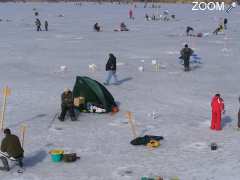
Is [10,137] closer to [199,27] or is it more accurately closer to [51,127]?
[51,127]

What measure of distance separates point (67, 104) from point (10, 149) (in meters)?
4.48

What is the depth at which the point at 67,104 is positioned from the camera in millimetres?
15570

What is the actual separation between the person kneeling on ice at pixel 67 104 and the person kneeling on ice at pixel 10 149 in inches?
166

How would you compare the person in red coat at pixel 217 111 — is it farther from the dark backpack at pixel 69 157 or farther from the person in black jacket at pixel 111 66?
the person in black jacket at pixel 111 66

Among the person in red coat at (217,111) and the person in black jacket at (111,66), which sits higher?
the person in black jacket at (111,66)

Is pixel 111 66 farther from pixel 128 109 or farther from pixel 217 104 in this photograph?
pixel 217 104

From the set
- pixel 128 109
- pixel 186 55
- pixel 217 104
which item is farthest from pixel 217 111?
pixel 186 55

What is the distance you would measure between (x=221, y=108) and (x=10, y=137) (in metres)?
6.87

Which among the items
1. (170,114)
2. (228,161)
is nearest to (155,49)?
(170,114)

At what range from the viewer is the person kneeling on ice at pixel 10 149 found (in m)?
11.3

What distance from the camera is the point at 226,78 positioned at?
2311 centimetres

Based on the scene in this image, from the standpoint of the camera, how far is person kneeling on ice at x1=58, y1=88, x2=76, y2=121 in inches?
611

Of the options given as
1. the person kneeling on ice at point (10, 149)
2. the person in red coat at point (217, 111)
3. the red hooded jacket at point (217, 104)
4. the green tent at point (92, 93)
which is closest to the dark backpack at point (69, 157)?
the person kneeling on ice at point (10, 149)

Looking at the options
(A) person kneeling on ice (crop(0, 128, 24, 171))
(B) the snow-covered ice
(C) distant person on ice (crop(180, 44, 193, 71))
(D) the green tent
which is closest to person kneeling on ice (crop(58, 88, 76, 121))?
(B) the snow-covered ice
